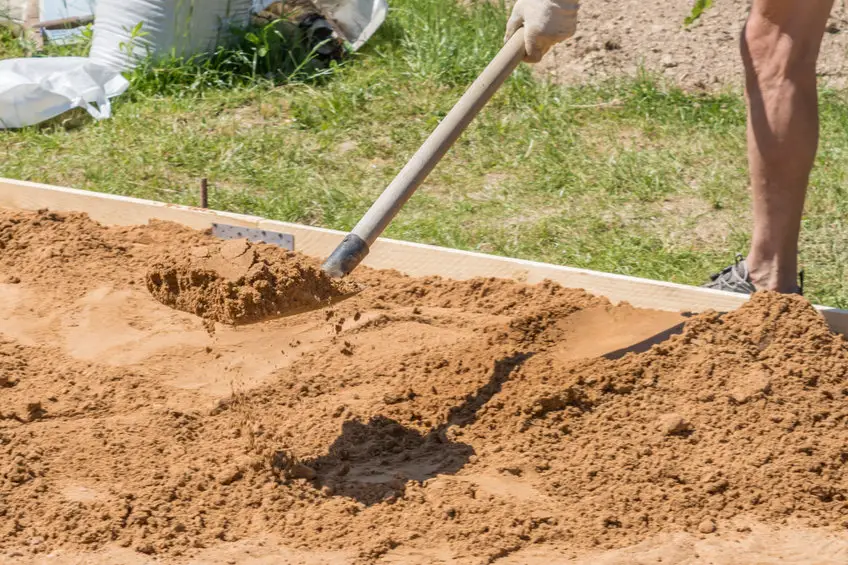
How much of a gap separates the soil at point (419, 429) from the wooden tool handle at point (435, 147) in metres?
0.24

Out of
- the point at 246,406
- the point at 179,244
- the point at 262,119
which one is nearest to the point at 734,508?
the point at 246,406

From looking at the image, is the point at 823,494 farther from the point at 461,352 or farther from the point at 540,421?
the point at 461,352

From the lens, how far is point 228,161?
505 cm

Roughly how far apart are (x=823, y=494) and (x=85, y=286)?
7.94ft

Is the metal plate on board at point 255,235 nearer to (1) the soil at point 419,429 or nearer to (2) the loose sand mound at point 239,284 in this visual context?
(1) the soil at point 419,429

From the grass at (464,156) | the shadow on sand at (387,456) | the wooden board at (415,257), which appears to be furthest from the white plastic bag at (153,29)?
the shadow on sand at (387,456)

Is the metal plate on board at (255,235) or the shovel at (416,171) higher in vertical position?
the shovel at (416,171)

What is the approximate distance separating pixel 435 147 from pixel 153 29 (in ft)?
10.3

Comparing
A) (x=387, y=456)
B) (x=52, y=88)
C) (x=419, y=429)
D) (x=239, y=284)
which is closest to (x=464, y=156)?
(x=52, y=88)

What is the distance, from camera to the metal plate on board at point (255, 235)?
155 inches

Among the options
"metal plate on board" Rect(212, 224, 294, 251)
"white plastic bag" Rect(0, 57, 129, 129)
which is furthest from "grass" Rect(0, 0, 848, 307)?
"metal plate on board" Rect(212, 224, 294, 251)

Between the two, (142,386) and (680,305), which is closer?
(142,386)

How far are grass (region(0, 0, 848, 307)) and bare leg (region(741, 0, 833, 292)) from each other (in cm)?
49

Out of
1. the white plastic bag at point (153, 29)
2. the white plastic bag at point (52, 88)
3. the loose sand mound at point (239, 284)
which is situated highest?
the loose sand mound at point (239, 284)
